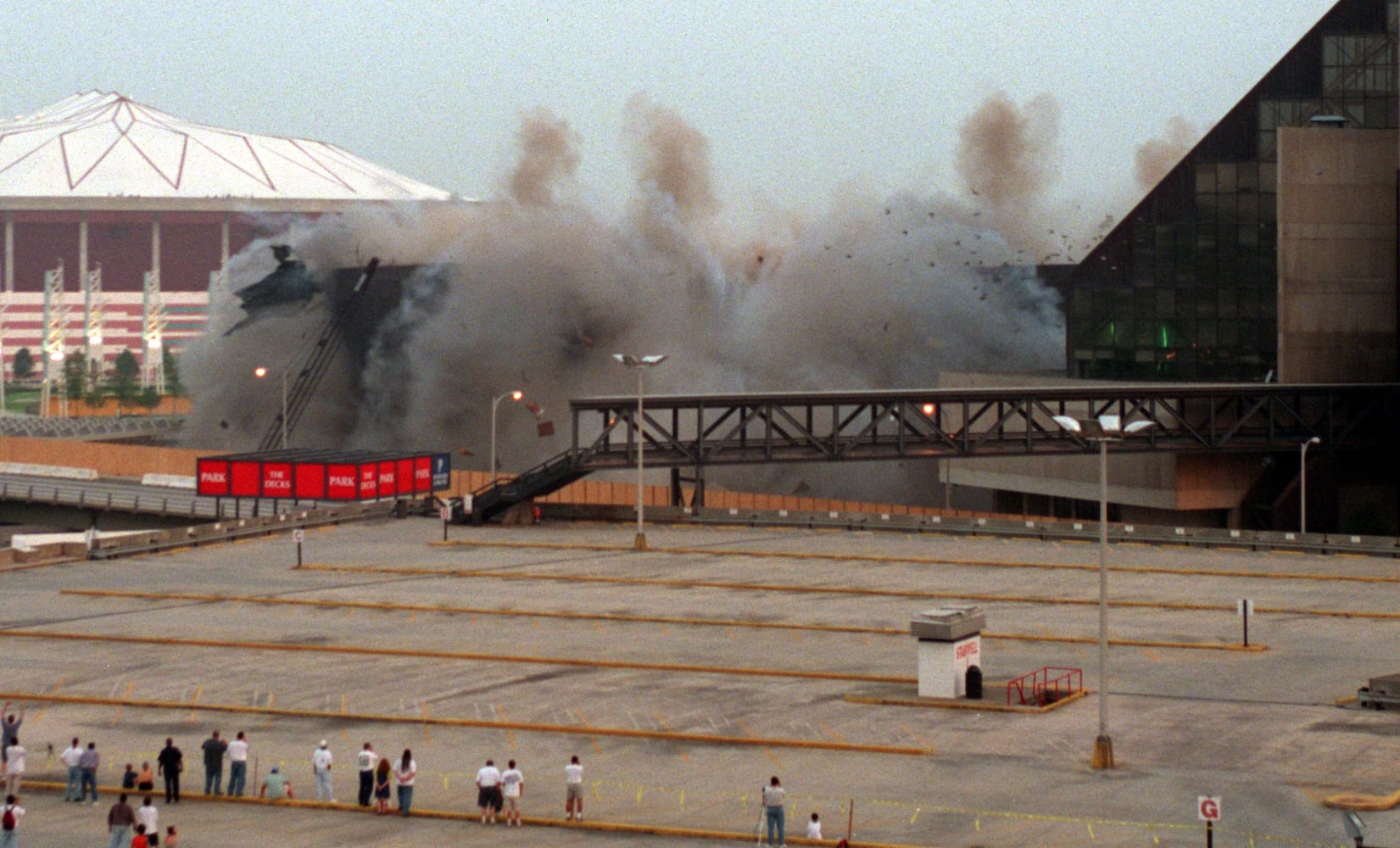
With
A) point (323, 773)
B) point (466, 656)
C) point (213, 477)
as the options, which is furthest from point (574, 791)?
point (213, 477)

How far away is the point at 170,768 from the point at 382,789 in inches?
159

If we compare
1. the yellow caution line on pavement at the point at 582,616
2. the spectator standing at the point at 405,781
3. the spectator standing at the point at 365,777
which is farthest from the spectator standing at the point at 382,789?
the yellow caution line on pavement at the point at 582,616

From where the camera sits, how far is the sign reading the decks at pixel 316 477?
84.1 meters

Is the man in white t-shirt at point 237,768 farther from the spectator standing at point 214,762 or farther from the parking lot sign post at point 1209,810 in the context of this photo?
the parking lot sign post at point 1209,810

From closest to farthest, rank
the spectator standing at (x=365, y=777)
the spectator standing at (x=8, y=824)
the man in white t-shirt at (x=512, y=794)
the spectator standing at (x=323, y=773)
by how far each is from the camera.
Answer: the spectator standing at (x=8, y=824) < the man in white t-shirt at (x=512, y=794) < the spectator standing at (x=365, y=777) < the spectator standing at (x=323, y=773)

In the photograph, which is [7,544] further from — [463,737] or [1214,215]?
[463,737]

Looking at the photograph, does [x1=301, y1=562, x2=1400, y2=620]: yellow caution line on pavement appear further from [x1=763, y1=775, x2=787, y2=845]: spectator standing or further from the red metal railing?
[x1=763, y1=775, x2=787, y2=845]: spectator standing

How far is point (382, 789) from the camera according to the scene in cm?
3328

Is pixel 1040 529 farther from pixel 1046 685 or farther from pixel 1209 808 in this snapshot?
pixel 1209 808

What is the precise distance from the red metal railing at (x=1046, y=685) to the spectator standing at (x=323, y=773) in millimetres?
15233

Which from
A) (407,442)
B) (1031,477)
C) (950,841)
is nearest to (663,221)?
(407,442)

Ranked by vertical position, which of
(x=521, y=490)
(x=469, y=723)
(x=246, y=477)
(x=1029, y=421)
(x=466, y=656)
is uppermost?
(x=1029, y=421)

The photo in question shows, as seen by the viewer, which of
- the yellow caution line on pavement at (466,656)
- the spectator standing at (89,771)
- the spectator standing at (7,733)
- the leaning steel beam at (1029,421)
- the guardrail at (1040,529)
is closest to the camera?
the spectator standing at (89,771)

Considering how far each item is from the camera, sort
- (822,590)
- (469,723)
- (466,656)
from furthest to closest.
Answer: (822,590) < (466,656) < (469,723)
